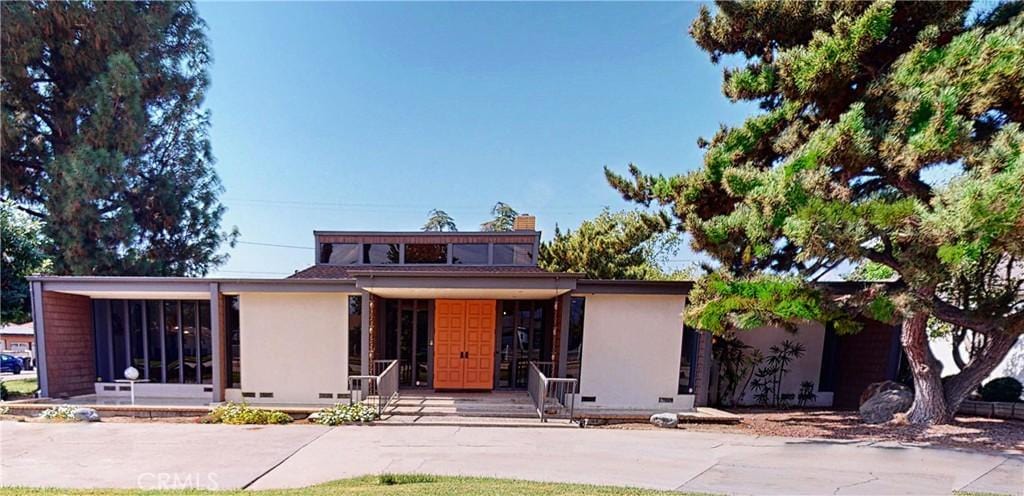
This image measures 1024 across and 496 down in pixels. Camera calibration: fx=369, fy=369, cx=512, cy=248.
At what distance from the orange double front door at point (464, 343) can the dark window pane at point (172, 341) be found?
6.64 metres

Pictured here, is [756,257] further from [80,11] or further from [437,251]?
[80,11]

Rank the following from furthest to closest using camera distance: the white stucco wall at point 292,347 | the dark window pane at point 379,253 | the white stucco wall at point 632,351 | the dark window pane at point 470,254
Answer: the dark window pane at point 379,253 < the dark window pane at point 470,254 < the white stucco wall at point 292,347 < the white stucco wall at point 632,351

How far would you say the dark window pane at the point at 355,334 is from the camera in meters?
8.59

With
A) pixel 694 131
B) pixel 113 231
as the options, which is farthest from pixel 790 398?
pixel 113 231

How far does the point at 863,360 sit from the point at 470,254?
33.5 feet

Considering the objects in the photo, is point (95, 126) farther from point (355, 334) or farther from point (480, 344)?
point (480, 344)

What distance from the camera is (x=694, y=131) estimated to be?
8266 millimetres

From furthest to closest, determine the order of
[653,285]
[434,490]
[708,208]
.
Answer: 1. [653,285]
2. [708,208]
3. [434,490]

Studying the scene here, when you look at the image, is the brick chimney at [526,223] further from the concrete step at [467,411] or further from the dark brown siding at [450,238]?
the concrete step at [467,411]

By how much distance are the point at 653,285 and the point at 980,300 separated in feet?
17.3

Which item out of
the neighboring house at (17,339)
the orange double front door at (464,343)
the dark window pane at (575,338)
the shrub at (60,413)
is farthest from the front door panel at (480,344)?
the neighboring house at (17,339)

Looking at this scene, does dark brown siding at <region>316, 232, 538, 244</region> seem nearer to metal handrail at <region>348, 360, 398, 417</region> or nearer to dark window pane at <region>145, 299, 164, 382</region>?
metal handrail at <region>348, 360, 398, 417</region>

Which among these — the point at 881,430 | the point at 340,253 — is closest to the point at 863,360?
the point at 881,430

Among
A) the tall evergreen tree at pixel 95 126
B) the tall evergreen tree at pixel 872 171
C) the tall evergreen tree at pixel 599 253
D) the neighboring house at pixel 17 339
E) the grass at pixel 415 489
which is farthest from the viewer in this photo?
the neighboring house at pixel 17 339
